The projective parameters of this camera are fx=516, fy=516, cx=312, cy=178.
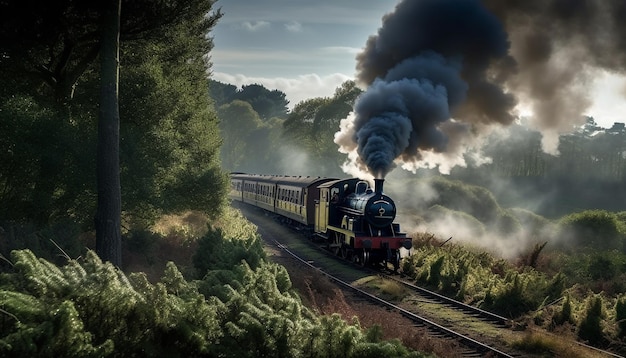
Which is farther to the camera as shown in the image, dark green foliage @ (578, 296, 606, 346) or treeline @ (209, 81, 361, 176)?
treeline @ (209, 81, 361, 176)

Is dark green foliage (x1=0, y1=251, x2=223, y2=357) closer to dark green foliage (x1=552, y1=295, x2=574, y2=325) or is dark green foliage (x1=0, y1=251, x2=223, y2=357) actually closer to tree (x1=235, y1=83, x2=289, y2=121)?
dark green foliage (x1=552, y1=295, x2=574, y2=325)

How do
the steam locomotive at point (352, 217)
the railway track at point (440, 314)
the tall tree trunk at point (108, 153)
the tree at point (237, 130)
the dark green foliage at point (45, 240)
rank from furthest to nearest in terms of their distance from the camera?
1. the tree at point (237, 130)
2. the steam locomotive at point (352, 217)
3. the dark green foliage at point (45, 240)
4. the tall tree trunk at point (108, 153)
5. the railway track at point (440, 314)

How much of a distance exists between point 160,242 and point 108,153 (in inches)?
283

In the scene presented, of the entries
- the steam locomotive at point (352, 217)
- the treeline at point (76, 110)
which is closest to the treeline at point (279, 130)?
the steam locomotive at point (352, 217)

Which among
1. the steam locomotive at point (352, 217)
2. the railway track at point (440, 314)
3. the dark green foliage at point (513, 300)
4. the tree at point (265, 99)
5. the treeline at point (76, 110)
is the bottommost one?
the railway track at point (440, 314)

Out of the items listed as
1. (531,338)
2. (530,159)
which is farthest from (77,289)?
(530,159)

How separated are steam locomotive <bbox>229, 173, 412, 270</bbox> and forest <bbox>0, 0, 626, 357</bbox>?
1.40 metres

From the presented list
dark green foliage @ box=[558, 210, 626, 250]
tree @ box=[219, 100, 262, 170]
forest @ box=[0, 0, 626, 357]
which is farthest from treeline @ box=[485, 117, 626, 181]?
tree @ box=[219, 100, 262, 170]

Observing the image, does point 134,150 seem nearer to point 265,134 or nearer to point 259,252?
point 259,252

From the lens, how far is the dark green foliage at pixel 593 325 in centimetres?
1143

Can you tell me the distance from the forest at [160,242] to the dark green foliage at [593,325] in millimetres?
29

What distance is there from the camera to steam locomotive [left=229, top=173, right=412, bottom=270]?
741 inches

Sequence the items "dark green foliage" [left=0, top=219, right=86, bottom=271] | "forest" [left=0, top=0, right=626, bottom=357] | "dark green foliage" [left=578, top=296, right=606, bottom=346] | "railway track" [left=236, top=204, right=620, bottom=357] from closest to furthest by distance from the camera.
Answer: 1. "forest" [left=0, top=0, right=626, bottom=357]
2. "railway track" [left=236, top=204, right=620, bottom=357]
3. "dark green foliage" [left=578, top=296, right=606, bottom=346]
4. "dark green foliage" [left=0, top=219, right=86, bottom=271]

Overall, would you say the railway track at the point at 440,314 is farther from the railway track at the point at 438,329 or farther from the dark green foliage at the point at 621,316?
the dark green foliage at the point at 621,316
